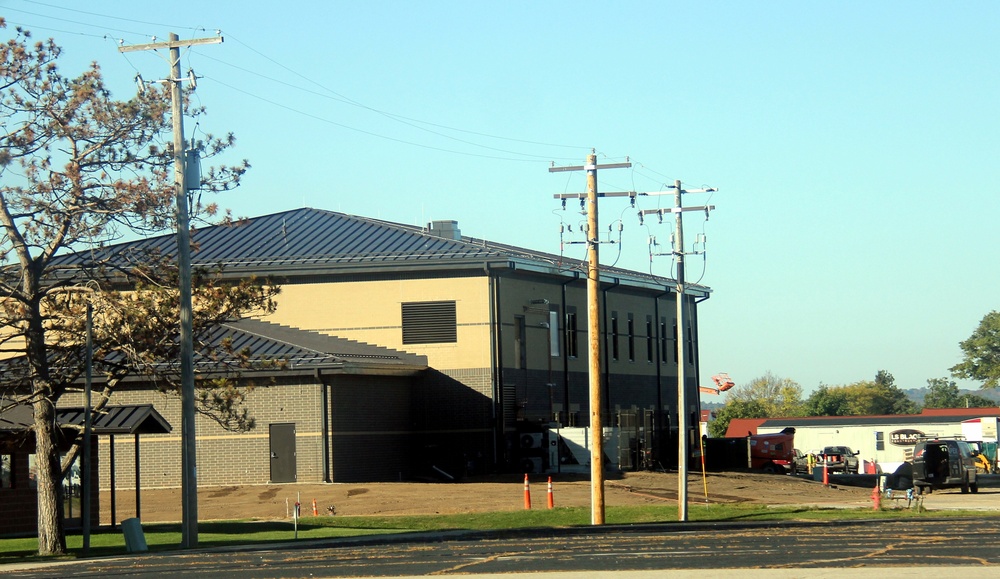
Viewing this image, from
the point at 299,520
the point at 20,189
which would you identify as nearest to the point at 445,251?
the point at 299,520

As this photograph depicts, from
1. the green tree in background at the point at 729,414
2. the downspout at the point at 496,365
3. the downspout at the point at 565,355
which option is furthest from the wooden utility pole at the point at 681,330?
the green tree in background at the point at 729,414

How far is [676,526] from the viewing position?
94.9 feet

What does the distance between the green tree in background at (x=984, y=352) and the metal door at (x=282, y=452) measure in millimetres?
118568

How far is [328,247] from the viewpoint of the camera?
48.7 metres

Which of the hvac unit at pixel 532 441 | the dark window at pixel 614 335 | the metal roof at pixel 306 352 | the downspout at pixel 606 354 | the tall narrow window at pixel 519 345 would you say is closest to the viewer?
the metal roof at pixel 306 352

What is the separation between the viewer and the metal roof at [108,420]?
30.1m

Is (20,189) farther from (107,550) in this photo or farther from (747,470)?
(747,470)

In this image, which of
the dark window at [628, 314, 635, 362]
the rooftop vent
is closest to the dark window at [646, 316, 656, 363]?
the dark window at [628, 314, 635, 362]

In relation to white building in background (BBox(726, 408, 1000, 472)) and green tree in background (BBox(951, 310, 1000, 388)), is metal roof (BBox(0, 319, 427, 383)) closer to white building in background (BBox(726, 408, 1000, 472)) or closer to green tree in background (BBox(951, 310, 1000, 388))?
white building in background (BBox(726, 408, 1000, 472))

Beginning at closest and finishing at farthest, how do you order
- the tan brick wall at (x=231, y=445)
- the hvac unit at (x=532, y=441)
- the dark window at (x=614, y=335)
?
the tan brick wall at (x=231, y=445)
the hvac unit at (x=532, y=441)
the dark window at (x=614, y=335)

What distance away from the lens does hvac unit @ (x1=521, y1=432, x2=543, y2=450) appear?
154ft

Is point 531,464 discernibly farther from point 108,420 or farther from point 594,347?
point 108,420

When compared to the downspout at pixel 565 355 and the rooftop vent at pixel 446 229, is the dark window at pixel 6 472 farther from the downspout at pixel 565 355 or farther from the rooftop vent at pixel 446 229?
the downspout at pixel 565 355

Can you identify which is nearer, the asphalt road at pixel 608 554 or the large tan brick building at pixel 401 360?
the asphalt road at pixel 608 554
